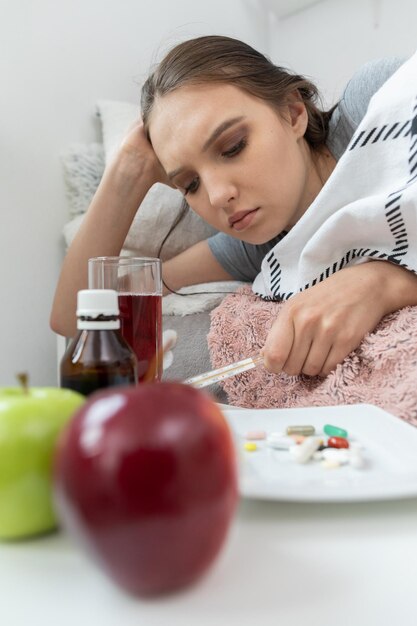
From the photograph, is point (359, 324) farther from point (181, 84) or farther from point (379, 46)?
point (379, 46)

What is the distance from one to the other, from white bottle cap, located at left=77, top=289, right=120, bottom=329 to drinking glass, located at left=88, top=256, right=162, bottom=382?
209mm

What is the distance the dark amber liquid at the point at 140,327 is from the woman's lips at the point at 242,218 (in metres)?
0.35

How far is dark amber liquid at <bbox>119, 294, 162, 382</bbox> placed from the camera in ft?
2.02

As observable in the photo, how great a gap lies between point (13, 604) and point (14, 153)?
141cm

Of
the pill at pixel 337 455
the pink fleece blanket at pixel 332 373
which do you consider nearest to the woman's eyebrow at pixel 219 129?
the pink fleece blanket at pixel 332 373

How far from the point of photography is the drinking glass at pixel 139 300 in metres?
0.62

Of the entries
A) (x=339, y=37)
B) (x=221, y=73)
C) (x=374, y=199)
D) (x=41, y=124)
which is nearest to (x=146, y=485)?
(x=374, y=199)

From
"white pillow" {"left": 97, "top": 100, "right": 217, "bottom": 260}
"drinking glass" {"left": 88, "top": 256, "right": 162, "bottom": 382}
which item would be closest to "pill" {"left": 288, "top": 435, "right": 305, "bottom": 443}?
"drinking glass" {"left": 88, "top": 256, "right": 162, "bottom": 382}

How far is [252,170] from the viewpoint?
2.93ft

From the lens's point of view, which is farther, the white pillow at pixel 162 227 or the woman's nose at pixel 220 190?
the white pillow at pixel 162 227

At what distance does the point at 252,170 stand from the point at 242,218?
85 mm

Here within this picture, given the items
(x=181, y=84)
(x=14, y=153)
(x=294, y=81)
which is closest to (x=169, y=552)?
(x=181, y=84)

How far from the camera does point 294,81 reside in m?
1.04

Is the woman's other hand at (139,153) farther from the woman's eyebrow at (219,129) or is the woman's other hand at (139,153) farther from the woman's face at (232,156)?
the woman's eyebrow at (219,129)
